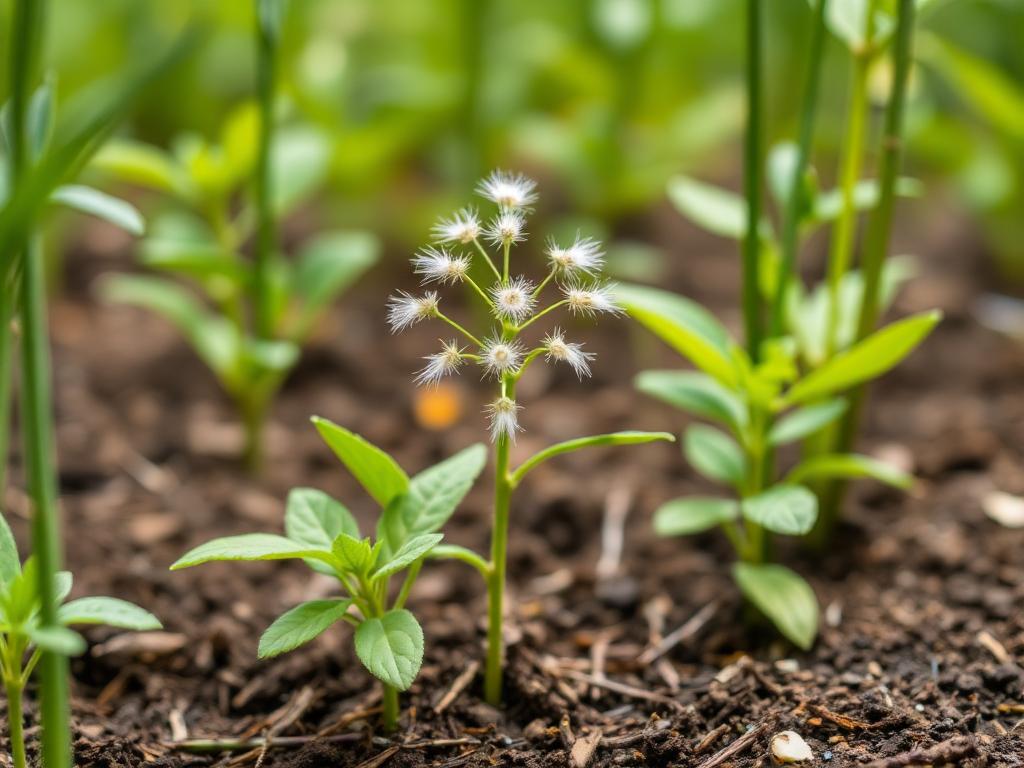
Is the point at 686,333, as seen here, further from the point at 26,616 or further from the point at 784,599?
the point at 26,616

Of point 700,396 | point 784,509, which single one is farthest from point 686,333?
point 784,509

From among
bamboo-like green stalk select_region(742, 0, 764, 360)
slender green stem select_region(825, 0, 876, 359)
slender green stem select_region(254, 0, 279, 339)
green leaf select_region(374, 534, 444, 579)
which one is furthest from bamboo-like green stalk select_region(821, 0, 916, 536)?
slender green stem select_region(254, 0, 279, 339)

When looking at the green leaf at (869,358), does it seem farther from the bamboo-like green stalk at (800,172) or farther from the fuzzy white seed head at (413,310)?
the fuzzy white seed head at (413,310)

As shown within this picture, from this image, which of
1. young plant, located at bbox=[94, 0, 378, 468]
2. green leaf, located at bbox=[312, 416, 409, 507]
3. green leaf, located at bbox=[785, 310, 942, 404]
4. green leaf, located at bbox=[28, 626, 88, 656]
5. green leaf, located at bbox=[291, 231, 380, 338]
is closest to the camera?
green leaf, located at bbox=[28, 626, 88, 656]

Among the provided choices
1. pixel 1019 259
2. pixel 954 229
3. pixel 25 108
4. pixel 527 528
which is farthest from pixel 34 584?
pixel 954 229

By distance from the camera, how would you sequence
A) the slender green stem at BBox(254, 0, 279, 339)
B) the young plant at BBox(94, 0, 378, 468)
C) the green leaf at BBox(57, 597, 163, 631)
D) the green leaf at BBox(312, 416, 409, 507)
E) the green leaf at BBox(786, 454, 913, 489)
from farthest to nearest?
1. the young plant at BBox(94, 0, 378, 468)
2. the slender green stem at BBox(254, 0, 279, 339)
3. the green leaf at BBox(786, 454, 913, 489)
4. the green leaf at BBox(312, 416, 409, 507)
5. the green leaf at BBox(57, 597, 163, 631)

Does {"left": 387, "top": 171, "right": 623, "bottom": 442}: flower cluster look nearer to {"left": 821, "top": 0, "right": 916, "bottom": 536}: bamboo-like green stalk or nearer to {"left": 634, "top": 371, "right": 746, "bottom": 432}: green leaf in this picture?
{"left": 634, "top": 371, "right": 746, "bottom": 432}: green leaf

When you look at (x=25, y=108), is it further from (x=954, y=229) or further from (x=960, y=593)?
(x=954, y=229)

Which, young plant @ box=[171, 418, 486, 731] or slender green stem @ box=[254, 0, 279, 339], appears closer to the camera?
young plant @ box=[171, 418, 486, 731]
